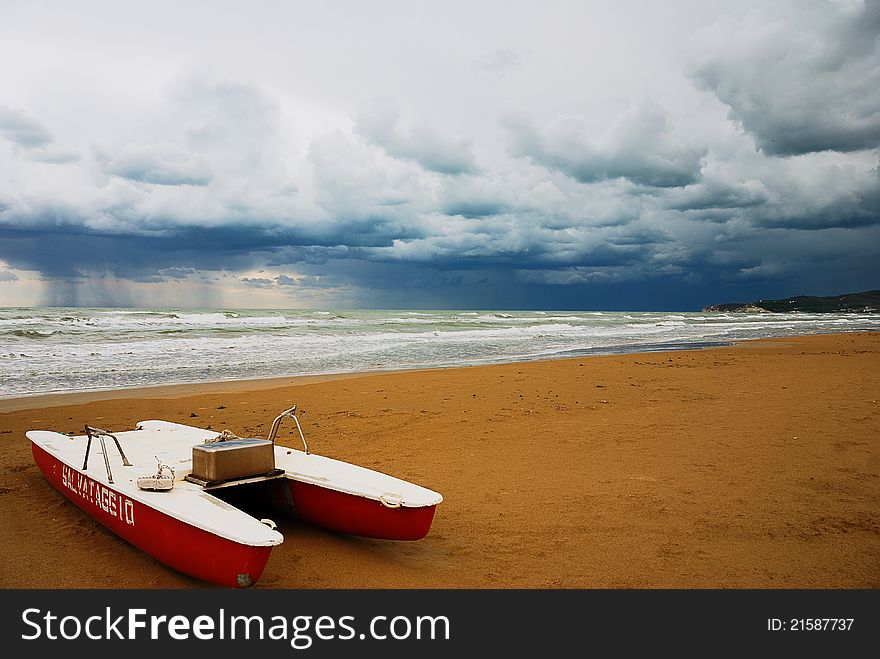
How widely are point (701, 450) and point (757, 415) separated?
91.3 inches

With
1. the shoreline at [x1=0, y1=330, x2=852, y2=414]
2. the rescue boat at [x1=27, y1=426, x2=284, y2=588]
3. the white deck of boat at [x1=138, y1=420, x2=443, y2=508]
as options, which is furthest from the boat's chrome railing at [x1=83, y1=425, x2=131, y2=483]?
the shoreline at [x1=0, y1=330, x2=852, y2=414]

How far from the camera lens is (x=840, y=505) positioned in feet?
17.3

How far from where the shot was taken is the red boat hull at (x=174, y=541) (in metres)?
3.63

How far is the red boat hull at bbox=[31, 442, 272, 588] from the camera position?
363 cm

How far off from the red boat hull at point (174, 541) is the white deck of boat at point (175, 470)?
46 millimetres

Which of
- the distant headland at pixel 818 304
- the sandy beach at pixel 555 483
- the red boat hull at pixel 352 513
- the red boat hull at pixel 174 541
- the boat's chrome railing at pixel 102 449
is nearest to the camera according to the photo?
the red boat hull at pixel 174 541

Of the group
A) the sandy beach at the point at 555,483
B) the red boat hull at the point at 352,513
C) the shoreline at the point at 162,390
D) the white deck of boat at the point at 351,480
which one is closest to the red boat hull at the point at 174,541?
the sandy beach at the point at 555,483

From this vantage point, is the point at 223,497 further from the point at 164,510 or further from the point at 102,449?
the point at 164,510

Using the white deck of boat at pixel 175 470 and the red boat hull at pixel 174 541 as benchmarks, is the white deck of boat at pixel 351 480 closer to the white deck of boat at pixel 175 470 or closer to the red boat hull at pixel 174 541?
the white deck of boat at pixel 175 470

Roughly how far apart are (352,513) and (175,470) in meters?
1.46

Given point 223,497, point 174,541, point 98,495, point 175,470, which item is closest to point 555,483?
point 223,497

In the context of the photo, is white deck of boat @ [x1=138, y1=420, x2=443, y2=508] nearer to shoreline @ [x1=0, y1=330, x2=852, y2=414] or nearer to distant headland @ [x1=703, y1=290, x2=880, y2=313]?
shoreline @ [x1=0, y1=330, x2=852, y2=414]
